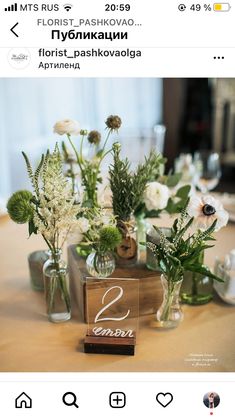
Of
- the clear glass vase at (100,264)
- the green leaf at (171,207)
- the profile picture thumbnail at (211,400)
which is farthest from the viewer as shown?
the green leaf at (171,207)

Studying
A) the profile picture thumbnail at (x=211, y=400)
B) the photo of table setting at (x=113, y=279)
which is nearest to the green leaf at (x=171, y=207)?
the photo of table setting at (x=113, y=279)

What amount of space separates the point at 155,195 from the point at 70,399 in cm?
35

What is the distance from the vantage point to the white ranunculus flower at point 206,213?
24.5 inches

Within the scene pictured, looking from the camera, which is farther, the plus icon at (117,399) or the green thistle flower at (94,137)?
the green thistle flower at (94,137)

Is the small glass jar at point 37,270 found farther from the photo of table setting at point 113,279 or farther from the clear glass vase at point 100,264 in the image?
the clear glass vase at point 100,264

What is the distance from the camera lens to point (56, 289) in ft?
2.20

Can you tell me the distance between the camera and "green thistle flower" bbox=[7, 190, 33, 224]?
0.60 meters

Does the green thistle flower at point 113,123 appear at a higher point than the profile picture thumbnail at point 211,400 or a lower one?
higher
